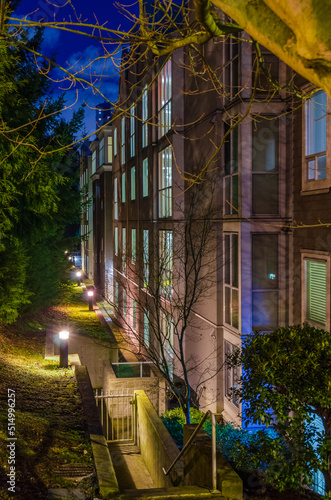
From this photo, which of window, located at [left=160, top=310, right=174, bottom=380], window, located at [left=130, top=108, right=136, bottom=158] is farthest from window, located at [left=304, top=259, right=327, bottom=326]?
window, located at [left=130, top=108, right=136, bottom=158]

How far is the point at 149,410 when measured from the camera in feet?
35.3

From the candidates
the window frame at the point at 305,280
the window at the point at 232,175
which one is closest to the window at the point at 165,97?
the window at the point at 232,175

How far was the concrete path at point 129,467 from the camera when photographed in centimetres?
972

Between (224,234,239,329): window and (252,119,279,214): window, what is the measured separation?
1239mm

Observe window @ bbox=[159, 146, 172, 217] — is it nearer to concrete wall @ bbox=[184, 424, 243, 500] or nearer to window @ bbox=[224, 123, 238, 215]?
window @ bbox=[224, 123, 238, 215]

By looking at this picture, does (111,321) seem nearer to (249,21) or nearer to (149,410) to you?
(149,410)

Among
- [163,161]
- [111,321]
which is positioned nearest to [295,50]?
[163,161]

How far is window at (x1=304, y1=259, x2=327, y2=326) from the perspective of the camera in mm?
10781

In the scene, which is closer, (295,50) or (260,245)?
(295,50)

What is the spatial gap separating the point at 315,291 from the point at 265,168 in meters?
3.53

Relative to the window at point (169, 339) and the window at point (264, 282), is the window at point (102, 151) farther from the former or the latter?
the window at point (264, 282)

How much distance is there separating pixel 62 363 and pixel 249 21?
13.8 metres

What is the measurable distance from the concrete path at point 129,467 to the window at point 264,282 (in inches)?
168

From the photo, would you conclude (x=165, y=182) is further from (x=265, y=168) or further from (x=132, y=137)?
(x=132, y=137)
